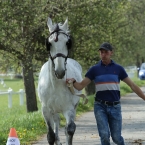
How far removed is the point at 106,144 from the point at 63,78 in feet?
5.32

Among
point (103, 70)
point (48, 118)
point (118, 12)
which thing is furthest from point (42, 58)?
point (103, 70)

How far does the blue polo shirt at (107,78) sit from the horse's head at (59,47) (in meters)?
0.55

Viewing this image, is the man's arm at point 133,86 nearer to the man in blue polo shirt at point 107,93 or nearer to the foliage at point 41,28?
the man in blue polo shirt at point 107,93

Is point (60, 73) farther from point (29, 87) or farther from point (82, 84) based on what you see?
Result: point (29, 87)

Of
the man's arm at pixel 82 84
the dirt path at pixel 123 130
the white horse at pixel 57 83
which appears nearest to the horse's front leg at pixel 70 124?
the white horse at pixel 57 83

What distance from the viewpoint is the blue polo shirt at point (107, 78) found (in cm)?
869

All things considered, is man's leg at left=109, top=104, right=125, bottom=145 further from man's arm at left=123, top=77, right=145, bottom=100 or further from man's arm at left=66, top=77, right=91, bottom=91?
man's arm at left=66, top=77, right=91, bottom=91

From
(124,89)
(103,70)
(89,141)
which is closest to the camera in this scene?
(103,70)

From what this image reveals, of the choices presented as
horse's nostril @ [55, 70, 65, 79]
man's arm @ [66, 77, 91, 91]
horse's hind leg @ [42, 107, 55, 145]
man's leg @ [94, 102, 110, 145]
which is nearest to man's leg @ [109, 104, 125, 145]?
man's leg @ [94, 102, 110, 145]

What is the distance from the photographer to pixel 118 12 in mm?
26922

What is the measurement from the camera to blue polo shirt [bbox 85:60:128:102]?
342 inches

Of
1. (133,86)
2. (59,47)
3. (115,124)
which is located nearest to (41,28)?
(59,47)

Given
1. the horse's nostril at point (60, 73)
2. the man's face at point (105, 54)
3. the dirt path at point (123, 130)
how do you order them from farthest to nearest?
the dirt path at point (123, 130) → the horse's nostril at point (60, 73) → the man's face at point (105, 54)

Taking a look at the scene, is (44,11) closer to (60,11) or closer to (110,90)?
(60,11)
